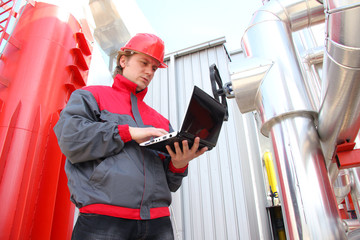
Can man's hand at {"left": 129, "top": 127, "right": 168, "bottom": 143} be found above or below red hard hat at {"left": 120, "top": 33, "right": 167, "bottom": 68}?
below

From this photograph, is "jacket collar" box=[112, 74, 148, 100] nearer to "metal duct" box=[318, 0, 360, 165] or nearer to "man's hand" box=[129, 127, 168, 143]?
"man's hand" box=[129, 127, 168, 143]

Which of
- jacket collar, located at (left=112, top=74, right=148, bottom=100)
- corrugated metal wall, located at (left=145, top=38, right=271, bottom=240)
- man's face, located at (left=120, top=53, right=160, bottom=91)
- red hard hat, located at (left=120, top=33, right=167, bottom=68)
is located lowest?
corrugated metal wall, located at (left=145, top=38, right=271, bottom=240)

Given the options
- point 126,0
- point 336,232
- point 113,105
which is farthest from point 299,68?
point 126,0

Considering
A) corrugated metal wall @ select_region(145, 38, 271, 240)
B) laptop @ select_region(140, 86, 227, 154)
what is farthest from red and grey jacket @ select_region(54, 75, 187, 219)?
corrugated metal wall @ select_region(145, 38, 271, 240)

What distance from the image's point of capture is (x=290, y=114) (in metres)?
1.10

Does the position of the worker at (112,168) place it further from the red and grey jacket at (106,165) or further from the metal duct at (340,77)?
the metal duct at (340,77)

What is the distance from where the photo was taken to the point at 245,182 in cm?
217

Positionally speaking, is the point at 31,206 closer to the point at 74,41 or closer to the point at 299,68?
the point at 74,41

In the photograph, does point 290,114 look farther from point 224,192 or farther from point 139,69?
point 224,192

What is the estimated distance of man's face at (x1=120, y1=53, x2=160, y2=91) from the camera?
4.66 feet

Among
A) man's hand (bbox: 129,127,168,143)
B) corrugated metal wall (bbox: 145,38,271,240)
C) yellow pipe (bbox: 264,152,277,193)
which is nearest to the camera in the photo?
man's hand (bbox: 129,127,168,143)

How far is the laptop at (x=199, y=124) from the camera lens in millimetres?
1030

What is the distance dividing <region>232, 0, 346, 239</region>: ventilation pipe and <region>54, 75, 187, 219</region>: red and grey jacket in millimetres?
561

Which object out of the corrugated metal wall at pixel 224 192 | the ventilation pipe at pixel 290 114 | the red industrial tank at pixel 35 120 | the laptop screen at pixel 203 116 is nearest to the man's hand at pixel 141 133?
the laptop screen at pixel 203 116
